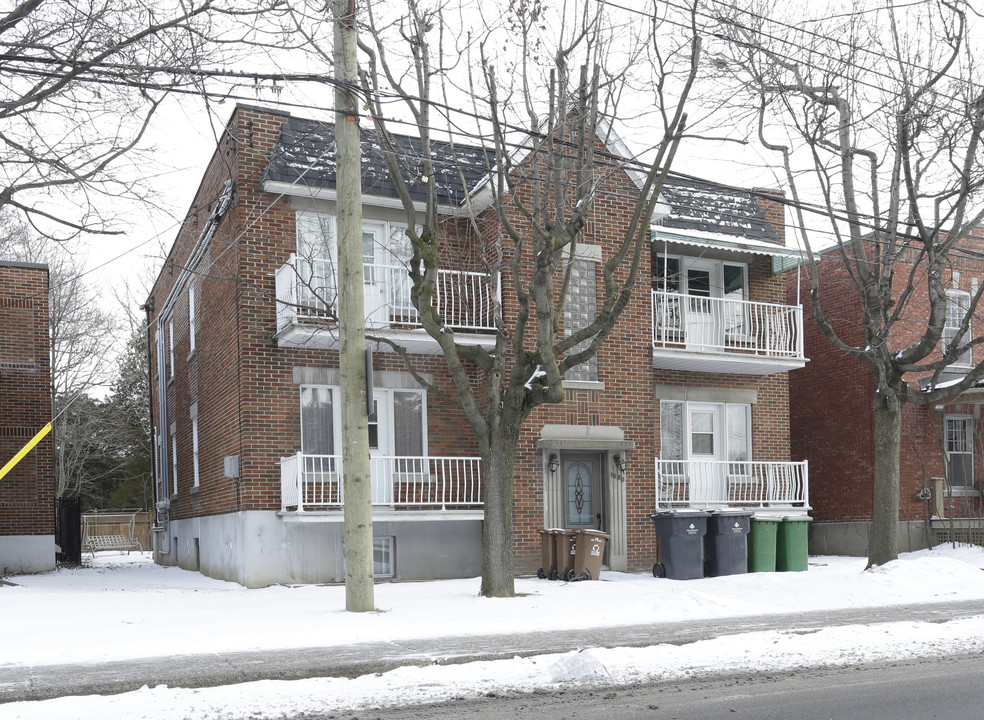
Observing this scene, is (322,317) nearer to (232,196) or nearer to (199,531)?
(232,196)

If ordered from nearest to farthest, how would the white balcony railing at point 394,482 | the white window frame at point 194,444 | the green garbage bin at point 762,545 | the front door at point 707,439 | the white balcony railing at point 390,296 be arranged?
the white balcony railing at point 394,482
the white balcony railing at point 390,296
the green garbage bin at point 762,545
the front door at point 707,439
the white window frame at point 194,444

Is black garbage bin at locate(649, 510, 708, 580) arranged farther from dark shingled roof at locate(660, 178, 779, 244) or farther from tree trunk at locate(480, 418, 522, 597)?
dark shingled roof at locate(660, 178, 779, 244)

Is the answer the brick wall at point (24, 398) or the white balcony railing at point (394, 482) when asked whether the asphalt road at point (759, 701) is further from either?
the brick wall at point (24, 398)

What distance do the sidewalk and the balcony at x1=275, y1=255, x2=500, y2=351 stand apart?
23.0 ft

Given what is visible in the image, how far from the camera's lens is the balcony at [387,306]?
52.8 ft

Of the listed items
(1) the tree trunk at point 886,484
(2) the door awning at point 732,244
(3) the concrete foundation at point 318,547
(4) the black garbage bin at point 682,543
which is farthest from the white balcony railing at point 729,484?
(2) the door awning at point 732,244

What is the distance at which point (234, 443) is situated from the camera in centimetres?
1716

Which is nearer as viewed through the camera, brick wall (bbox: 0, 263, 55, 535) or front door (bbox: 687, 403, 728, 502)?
front door (bbox: 687, 403, 728, 502)

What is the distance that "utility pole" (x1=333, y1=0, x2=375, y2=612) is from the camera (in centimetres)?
1073

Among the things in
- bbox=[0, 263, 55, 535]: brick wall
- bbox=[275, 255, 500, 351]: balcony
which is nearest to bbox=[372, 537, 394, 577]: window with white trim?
bbox=[275, 255, 500, 351]: balcony

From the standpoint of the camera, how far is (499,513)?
13.0 m

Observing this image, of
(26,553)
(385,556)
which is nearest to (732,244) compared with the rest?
(385,556)

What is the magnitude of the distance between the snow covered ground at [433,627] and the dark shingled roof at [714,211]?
698cm

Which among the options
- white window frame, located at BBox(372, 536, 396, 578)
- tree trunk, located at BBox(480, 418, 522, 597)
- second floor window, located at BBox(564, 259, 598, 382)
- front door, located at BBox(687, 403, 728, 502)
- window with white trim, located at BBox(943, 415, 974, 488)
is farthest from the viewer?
window with white trim, located at BBox(943, 415, 974, 488)
